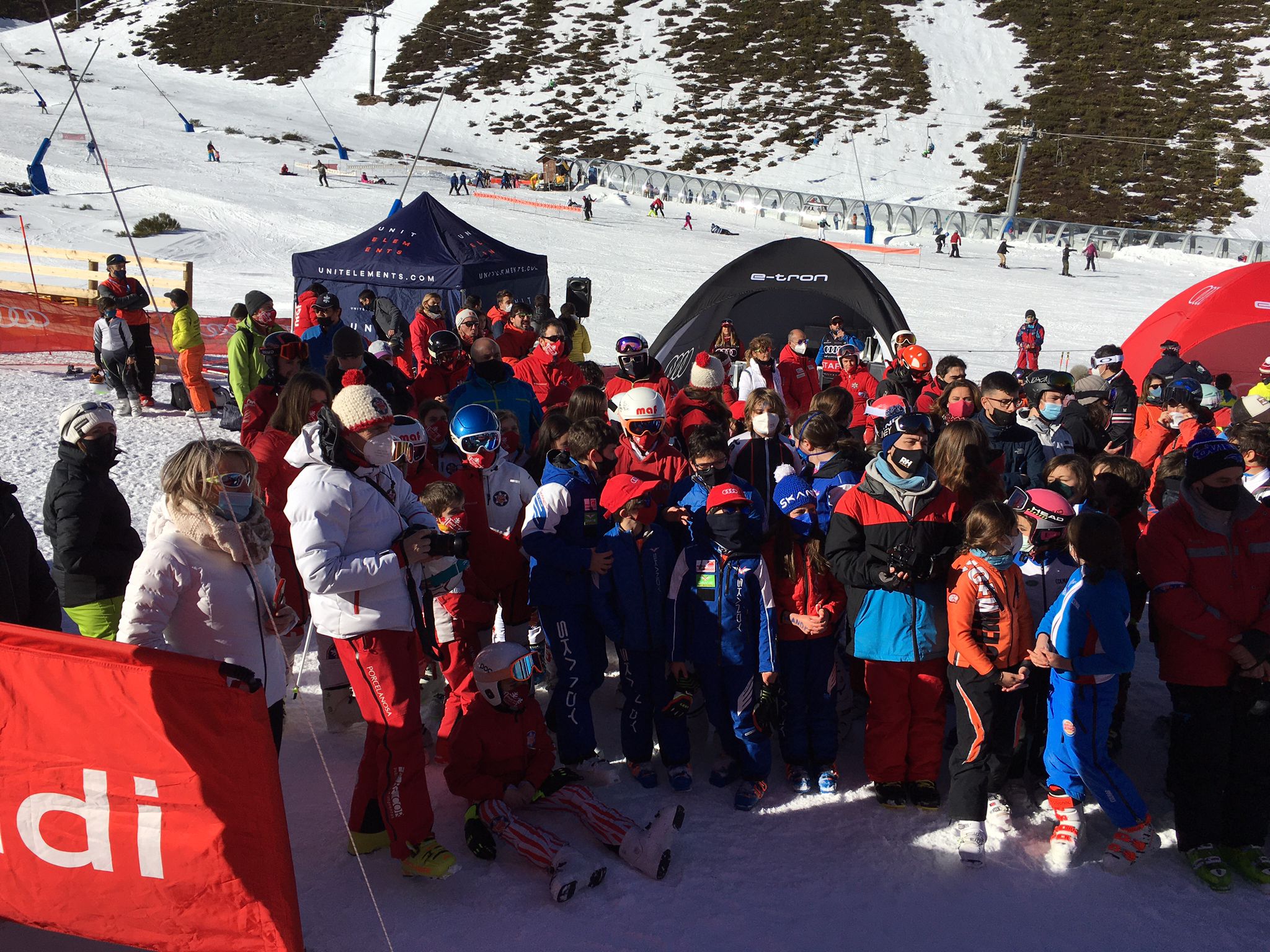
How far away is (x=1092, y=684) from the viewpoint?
3.76 meters

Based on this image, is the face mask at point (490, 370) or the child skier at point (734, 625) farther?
the face mask at point (490, 370)

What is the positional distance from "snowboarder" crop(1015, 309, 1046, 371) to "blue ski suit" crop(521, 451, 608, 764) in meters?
9.42

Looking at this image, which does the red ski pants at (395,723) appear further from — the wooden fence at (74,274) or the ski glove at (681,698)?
the wooden fence at (74,274)

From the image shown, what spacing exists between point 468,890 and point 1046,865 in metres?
2.25

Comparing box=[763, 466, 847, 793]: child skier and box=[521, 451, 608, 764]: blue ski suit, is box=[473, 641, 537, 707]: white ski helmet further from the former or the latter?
box=[763, 466, 847, 793]: child skier

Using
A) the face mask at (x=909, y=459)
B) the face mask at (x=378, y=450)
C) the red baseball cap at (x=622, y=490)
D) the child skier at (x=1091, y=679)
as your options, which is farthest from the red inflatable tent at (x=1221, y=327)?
the face mask at (x=378, y=450)

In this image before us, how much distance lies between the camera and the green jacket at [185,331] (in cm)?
920

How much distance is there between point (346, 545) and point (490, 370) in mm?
2808

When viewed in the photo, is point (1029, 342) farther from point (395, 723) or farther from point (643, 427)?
point (395, 723)

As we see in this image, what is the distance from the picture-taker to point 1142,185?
46.2m

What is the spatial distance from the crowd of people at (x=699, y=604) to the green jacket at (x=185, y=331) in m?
5.09

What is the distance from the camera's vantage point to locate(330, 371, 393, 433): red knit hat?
325 centimetres

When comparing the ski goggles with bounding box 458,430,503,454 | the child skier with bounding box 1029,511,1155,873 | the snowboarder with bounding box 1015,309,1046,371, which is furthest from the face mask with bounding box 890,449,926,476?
the snowboarder with bounding box 1015,309,1046,371

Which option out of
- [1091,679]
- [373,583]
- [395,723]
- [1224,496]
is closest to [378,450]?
[373,583]
